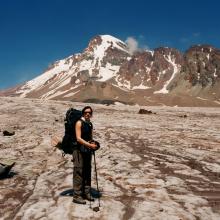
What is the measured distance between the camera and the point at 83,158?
45.7 feet

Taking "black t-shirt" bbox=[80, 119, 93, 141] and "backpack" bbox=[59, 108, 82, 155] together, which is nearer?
"black t-shirt" bbox=[80, 119, 93, 141]

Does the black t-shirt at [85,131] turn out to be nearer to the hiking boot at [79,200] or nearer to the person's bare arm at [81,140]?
the person's bare arm at [81,140]

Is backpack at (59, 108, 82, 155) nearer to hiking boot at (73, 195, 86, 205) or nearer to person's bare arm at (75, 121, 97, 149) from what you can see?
person's bare arm at (75, 121, 97, 149)

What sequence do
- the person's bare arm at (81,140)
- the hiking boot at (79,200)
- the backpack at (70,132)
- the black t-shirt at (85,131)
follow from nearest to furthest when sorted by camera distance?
the hiking boot at (79,200) < the person's bare arm at (81,140) < the black t-shirt at (85,131) < the backpack at (70,132)

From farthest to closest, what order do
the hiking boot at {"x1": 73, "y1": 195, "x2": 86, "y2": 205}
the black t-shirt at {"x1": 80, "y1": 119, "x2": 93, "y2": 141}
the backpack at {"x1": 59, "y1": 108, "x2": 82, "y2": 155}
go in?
1. the backpack at {"x1": 59, "y1": 108, "x2": 82, "y2": 155}
2. the black t-shirt at {"x1": 80, "y1": 119, "x2": 93, "y2": 141}
3. the hiking boot at {"x1": 73, "y1": 195, "x2": 86, "y2": 205}

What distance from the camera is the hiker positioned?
44.7ft

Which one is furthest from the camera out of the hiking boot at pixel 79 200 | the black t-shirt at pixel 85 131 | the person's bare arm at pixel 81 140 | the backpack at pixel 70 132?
the backpack at pixel 70 132

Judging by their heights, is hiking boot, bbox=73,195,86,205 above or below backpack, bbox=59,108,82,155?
below

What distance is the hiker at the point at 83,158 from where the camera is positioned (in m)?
13.6

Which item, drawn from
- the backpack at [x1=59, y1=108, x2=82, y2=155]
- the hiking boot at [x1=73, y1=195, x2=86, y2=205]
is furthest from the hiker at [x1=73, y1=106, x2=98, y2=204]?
the backpack at [x1=59, y1=108, x2=82, y2=155]

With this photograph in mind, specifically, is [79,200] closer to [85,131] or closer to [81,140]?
[81,140]

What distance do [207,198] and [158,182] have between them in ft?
8.00

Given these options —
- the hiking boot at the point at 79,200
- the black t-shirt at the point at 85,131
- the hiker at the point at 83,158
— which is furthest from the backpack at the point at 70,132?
the hiking boot at the point at 79,200

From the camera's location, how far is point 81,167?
13859 millimetres
